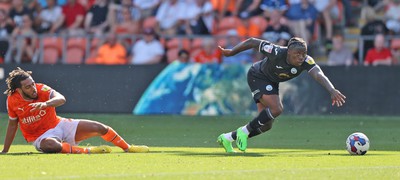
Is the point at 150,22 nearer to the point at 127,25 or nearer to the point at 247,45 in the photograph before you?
the point at 127,25

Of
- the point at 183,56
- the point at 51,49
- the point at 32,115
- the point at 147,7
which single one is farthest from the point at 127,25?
the point at 32,115

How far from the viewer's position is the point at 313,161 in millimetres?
13008

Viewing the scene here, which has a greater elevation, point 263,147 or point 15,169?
point 15,169

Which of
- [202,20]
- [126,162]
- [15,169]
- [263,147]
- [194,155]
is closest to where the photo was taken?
[15,169]

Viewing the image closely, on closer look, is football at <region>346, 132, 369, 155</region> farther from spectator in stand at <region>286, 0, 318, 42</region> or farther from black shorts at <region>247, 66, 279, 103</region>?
spectator in stand at <region>286, 0, 318, 42</region>

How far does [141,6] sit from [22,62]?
3.51 meters

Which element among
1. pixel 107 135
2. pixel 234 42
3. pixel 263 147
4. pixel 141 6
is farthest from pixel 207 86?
pixel 107 135

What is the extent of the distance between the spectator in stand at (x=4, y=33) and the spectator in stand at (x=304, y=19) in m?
7.72

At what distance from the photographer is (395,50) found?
79.9 feet

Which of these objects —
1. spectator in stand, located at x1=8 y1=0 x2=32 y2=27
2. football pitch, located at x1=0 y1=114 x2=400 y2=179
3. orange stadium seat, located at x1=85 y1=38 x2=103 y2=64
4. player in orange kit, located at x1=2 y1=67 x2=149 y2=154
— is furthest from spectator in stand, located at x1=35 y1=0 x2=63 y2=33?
player in orange kit, located at x1=2 y1=67 x2=149 y2=154

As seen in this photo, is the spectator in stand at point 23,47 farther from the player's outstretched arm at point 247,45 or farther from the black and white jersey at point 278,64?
the black and white jersey at point 278,64

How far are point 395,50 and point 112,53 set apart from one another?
720 cm

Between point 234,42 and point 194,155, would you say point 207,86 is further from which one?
point 194,155

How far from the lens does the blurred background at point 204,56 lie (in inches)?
947
